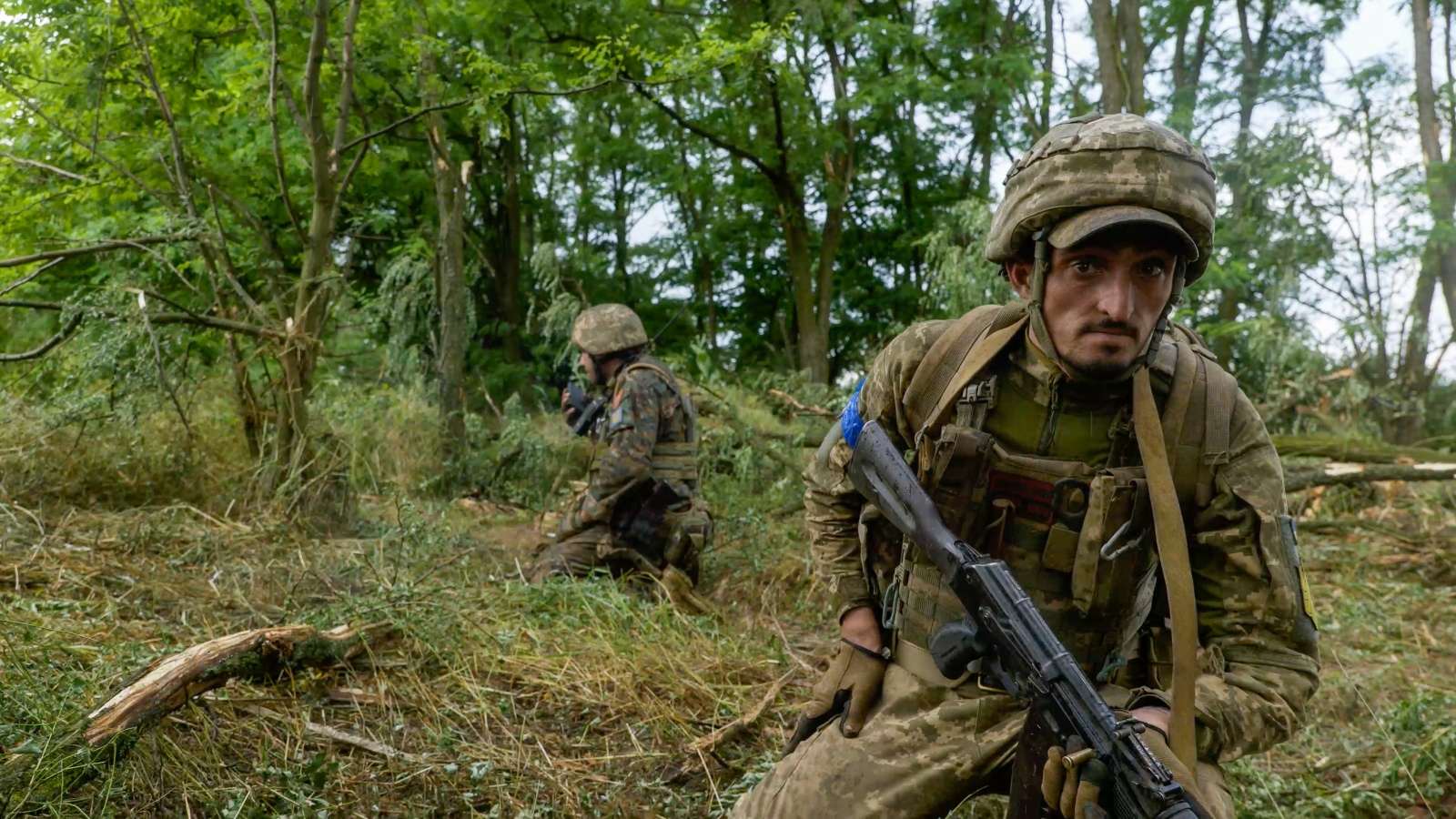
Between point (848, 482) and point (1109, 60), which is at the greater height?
point (1109, 60)

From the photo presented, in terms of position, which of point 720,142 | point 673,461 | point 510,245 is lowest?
point 673,461

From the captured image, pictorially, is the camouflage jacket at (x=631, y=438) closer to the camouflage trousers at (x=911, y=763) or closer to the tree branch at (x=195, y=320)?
the tree branch at (x=195, y=320)

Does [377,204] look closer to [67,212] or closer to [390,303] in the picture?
[390,303]

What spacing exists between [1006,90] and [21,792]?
500 inches

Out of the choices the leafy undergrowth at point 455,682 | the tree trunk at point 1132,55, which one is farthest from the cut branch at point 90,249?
the tree trunk at point 1132,55

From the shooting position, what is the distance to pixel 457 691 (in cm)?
371

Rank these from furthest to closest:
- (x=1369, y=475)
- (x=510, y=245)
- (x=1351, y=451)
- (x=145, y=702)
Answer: (x=510, y=245) < (x=1351, y=451) < (x=1369, y=475) < (x=145, y=702)

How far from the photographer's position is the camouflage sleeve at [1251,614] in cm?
204

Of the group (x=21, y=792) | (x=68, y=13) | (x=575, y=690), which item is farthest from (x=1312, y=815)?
(x=68, y=13)

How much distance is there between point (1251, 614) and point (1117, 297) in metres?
0.69

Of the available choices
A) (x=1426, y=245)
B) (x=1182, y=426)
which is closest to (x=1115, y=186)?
(x=1182, y=426)

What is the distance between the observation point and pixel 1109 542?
2.13m

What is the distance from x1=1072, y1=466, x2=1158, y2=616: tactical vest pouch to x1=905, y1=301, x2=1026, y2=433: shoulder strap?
15.5 inches

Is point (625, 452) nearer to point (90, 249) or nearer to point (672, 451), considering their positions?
point (672, 451)
